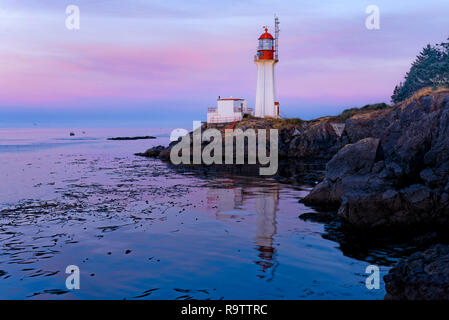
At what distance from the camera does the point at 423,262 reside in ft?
30.3

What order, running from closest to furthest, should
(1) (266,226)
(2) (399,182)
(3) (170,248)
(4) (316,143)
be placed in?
(3) (170,248) → (2) (399,182) → (1) (266,226) → (4) (316,143)

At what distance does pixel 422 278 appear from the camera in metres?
8.71

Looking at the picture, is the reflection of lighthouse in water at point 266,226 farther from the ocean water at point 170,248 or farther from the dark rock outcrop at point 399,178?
the dark rock outcrop at point 399,178

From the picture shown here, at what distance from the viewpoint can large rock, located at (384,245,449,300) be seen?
837 centimetres

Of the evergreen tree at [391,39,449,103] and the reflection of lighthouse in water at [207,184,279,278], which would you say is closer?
the reflection of lighthouse in water at [207,184,279,278]

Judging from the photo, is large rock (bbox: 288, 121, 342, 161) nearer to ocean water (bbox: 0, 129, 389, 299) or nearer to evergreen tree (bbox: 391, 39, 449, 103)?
evergreen tree (bbox: 391, 39, 449, 103)

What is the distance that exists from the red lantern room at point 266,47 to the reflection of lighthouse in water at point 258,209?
1426 inches

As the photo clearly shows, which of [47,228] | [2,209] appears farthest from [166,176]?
[47,228]

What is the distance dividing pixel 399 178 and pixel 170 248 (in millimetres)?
10020

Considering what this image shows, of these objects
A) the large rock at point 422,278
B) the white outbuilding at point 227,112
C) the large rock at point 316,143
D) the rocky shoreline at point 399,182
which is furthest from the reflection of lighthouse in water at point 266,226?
the white outbuilding at point 227,112

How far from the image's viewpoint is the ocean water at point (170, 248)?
1025 cm

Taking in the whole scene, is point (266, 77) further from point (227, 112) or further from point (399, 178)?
point (399, 178)

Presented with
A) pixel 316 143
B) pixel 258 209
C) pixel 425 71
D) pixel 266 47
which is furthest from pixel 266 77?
pixel 258 209

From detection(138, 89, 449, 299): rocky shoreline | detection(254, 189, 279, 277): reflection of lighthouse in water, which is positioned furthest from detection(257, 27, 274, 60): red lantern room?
detection(138, 89, 449, 299): rocky shoreline
